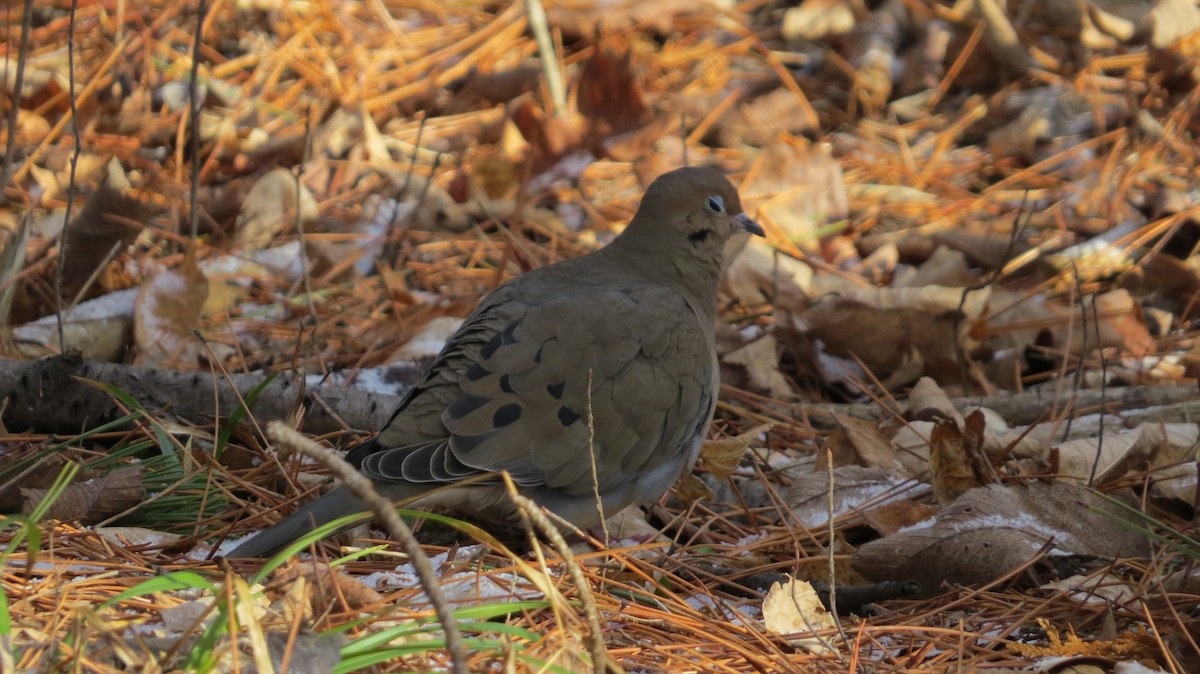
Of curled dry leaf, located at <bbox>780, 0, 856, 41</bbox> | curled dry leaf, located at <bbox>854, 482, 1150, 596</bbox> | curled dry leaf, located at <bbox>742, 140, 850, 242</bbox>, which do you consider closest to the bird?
curled dry leaf, located at <bbox>854, 482, 1150, 596</bbox>

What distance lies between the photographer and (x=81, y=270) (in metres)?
4.18

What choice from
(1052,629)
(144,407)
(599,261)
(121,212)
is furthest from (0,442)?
(1052,629)

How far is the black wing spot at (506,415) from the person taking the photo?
2.93m

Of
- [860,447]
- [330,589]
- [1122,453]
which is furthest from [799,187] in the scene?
[330,589]

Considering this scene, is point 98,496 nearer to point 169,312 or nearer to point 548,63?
point 169,312

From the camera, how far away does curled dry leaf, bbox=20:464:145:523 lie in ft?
8.80

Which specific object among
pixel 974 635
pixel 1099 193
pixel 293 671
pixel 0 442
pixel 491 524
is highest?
pixel 293 671

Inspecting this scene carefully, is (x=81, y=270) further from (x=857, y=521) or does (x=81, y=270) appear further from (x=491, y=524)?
(x=857, y=521)

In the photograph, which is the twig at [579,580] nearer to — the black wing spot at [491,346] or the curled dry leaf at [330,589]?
the curled dry leaf at [330,589]

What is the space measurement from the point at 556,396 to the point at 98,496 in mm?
1060

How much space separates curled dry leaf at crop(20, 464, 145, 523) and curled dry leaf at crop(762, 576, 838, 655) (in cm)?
145

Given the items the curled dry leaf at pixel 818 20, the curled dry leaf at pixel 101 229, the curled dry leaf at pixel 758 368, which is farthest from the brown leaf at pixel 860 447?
the curled dry leaf at pixel 818 20

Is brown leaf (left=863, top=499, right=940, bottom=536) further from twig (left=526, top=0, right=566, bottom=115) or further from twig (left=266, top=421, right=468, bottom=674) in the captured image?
twig (left=526, top=0, right=566, bottom=115)

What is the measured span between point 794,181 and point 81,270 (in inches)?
123
